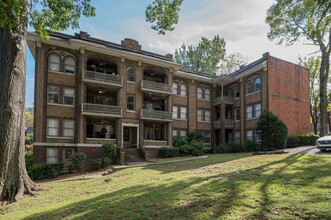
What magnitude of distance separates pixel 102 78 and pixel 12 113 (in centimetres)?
1413

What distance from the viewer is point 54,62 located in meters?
22.6

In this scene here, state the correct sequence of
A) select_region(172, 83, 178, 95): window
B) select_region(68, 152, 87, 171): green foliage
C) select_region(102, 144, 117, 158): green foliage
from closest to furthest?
select_region(68, 152, 87, 171): green foliage < select_region(102, 144, 117, 158): green foliage < select_region(172, 83, 178, 95): window

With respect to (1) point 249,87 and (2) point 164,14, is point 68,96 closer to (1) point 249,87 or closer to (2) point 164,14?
(2) point 164,14

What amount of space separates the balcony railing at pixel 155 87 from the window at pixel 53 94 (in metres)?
8.34

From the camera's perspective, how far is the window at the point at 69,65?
75.6ft

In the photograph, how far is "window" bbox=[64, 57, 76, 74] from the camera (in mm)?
23031

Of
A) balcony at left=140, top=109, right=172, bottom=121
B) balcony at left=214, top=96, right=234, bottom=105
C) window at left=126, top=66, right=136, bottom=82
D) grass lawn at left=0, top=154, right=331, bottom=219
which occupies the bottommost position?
grass lawn at left=0, top=154, right=331, bottom=219

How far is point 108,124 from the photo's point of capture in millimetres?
26297

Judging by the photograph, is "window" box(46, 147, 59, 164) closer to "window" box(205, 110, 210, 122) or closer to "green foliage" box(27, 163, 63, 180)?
"green foliage" box(27, 163, 63, 180)

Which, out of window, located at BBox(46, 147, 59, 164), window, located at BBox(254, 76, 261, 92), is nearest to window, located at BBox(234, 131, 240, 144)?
window, located at BBox(254, 76, 261, 92)

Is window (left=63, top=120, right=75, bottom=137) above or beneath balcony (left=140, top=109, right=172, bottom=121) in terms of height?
beneath

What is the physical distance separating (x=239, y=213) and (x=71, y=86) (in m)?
21.1

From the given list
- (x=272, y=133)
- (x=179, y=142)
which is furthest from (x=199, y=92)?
(x=272, y=133)

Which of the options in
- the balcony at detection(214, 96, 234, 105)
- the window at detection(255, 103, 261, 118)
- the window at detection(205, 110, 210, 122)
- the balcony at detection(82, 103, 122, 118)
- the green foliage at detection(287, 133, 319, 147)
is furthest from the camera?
the window at detection(205, 110, 210, 122)
